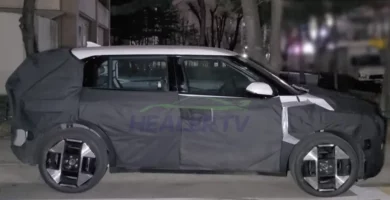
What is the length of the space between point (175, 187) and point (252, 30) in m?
5.68

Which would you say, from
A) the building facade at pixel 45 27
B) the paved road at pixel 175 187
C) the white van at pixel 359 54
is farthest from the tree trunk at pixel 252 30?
the building facade at pixel 45 27

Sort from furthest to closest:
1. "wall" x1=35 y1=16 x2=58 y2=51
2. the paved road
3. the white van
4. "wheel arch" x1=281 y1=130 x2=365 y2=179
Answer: "wall" x1=35 y1=16 x2=58 y2=51 → the paved road → "wheel arch" x1=281 y1=130 x2=365 y2=179 → the white van

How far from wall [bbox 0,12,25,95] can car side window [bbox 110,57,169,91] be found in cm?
1260

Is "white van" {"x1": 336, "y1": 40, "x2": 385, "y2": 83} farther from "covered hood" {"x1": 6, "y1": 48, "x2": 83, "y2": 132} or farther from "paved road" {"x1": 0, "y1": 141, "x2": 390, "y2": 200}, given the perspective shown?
"covered hood" {"x1": 6, "y1": 48, "x2": 83, "y2": 132}

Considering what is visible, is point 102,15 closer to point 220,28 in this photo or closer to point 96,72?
point 220,28

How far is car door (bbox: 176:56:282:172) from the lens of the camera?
707cm

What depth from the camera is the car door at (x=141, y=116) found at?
23.3ft

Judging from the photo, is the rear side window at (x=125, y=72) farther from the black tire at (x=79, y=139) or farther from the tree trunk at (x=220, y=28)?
the tree trunk at (x=220, y=28)

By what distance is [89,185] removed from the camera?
7.17 m

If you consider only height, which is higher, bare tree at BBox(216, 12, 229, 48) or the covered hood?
bare tree at BBox(216, 12, 229, 48)

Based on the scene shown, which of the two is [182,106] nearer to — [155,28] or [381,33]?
[381,33]

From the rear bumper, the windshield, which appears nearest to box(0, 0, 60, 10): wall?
the windshield

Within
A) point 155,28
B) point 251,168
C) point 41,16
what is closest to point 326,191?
point 251,168

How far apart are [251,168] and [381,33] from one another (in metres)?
2.50
